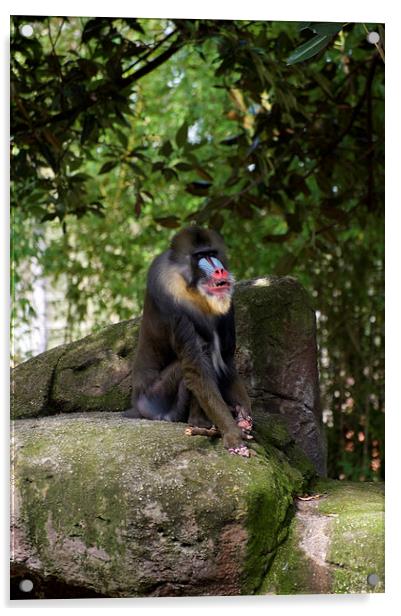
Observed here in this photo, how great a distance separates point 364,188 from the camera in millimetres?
5180

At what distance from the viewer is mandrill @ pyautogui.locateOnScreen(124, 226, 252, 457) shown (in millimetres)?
3791

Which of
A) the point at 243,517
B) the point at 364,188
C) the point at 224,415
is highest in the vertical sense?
the point at 364,188

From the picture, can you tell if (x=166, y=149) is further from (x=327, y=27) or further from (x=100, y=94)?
(x=327, y=27)

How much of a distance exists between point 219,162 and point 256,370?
1.69 meters

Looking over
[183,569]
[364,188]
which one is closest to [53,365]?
[183,569]

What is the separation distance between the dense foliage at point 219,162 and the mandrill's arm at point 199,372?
842 mm

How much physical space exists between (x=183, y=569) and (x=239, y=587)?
0.24 m

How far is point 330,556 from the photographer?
362cm

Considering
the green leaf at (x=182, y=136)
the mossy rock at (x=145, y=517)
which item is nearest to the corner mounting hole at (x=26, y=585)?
the mossy rock at (x=145, y=517)

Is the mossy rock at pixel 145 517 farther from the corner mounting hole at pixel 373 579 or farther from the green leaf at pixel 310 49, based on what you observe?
the green leaf at pixel 310 49

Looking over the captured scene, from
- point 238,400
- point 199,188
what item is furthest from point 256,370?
point 199,188
